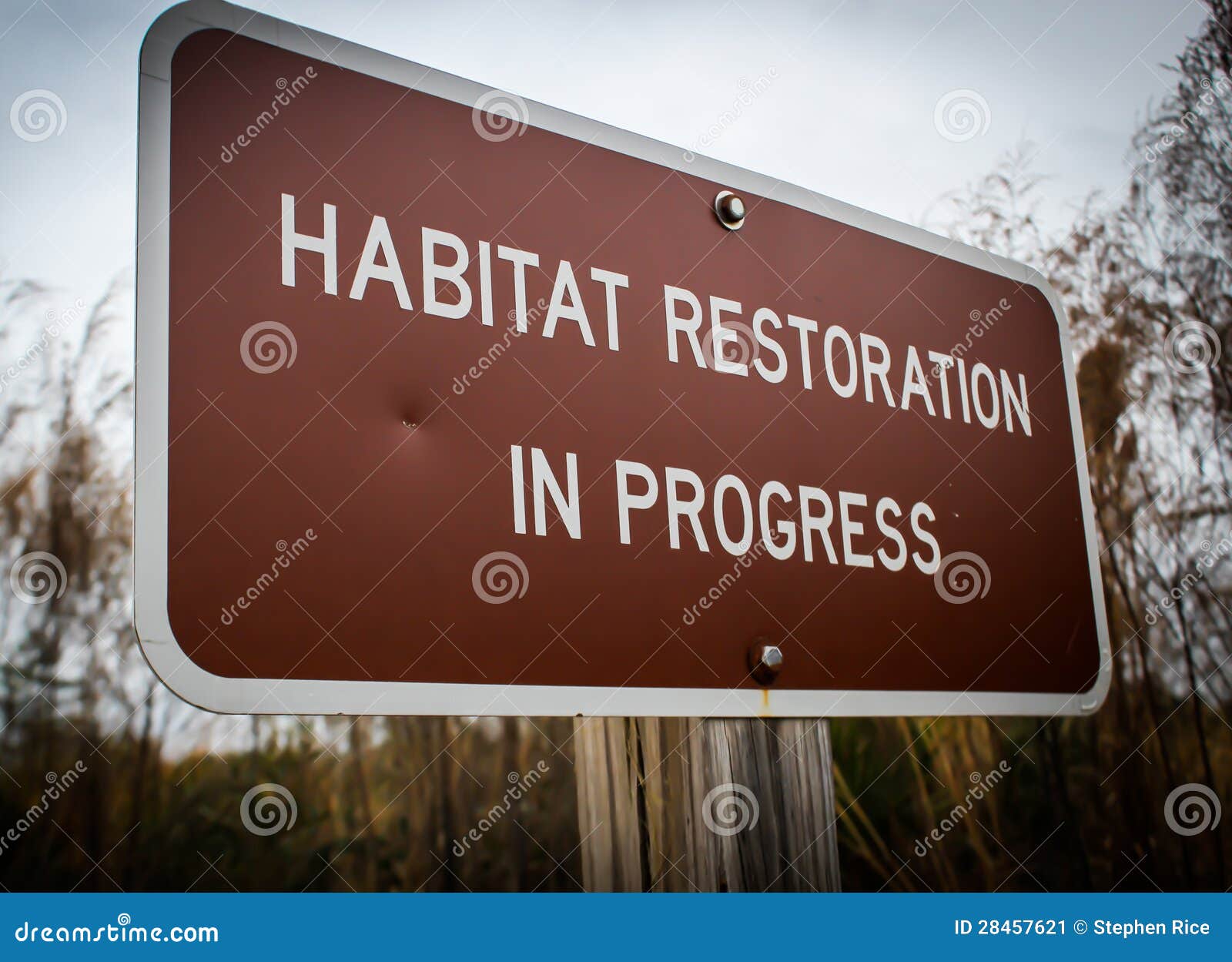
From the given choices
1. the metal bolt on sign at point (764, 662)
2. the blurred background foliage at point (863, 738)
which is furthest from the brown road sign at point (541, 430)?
the blurred background foliage at point (863, 738)

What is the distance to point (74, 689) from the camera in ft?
9.72

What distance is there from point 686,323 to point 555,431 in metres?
0.25

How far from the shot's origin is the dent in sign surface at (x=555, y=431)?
983mm

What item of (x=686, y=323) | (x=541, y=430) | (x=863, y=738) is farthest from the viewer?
(x=863, y=738)

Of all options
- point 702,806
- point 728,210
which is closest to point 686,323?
point 728,210

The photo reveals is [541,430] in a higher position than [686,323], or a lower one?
lower

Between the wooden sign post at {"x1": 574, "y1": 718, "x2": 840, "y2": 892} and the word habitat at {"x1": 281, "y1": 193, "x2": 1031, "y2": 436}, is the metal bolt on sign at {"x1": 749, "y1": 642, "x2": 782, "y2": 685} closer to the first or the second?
the wooden sign post at {"x1": 574, "y1": 718, "x2": 840, "y2": 892}

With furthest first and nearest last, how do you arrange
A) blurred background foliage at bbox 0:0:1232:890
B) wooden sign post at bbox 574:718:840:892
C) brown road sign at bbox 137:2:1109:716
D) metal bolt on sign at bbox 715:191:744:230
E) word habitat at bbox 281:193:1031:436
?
blurred background foliage at bbox 0:0:1232:890, metal bolt on sign at bbox 715:191:744:230, wooden sign post at bbox 574:718:840:892, word habitat at bbox 281:193:1031:436, brown road sign at bbox 137:2:1109:716

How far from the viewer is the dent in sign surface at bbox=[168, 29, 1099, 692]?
983mm

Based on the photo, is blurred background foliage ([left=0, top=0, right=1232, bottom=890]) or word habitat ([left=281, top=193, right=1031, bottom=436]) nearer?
word habitat ([left=281, top=193, right=1031, bottom=436])

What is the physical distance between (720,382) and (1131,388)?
273 centimetres

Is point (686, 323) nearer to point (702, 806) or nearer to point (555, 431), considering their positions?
point (555, 431)

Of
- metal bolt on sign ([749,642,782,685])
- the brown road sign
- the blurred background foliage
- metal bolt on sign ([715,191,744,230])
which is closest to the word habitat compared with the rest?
the brown road sign

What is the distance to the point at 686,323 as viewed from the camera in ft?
4.34
